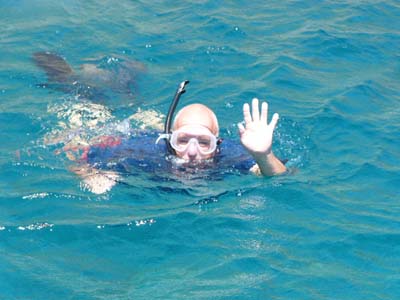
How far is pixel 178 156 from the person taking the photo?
6160 millimetres

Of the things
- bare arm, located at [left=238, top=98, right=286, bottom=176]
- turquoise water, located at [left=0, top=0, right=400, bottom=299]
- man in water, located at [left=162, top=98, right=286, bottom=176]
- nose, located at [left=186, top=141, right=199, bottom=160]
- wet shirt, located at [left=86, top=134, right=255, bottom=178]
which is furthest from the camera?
wet shirt, located at [left=86, top=134, right=255, bottom=178]

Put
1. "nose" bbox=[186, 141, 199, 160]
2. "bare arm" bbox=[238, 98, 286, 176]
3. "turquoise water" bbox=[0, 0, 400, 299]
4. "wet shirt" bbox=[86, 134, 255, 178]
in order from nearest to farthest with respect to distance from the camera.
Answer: "turquoise water" bbox=[0, 0, 400, 299], "bare arm" bbox=[238, 98, 286, 176], "nose" bbox=[186, 141, 199, 160], "wet shirt" bbox=[86, 134, 255, 178]

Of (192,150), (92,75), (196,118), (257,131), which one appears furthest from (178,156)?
(92,75)

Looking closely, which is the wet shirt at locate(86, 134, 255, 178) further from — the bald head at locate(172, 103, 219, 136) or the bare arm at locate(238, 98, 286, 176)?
the bare arm at locate(238, 98, 286, 176)

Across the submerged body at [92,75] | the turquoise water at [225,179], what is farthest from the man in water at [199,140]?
the submerged body at [92,75]

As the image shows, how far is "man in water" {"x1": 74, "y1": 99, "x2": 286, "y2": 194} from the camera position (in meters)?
6.03

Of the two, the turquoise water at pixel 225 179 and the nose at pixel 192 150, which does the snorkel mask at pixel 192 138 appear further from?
the turquoise water at pixel 225 179

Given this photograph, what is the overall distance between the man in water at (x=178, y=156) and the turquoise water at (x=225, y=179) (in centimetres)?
14

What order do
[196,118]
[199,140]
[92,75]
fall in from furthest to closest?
[92,75], [196,118], [199,140]

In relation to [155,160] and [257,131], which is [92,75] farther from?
[257,131]

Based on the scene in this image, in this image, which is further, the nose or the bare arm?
the nose

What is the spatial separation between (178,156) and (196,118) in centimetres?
36

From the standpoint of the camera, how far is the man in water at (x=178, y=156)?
6031mm

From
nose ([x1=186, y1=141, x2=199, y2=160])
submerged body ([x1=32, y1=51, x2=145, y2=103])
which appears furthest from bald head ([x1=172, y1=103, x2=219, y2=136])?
submerged body ([x1=32, y1=51, x2=145, y2=103])
